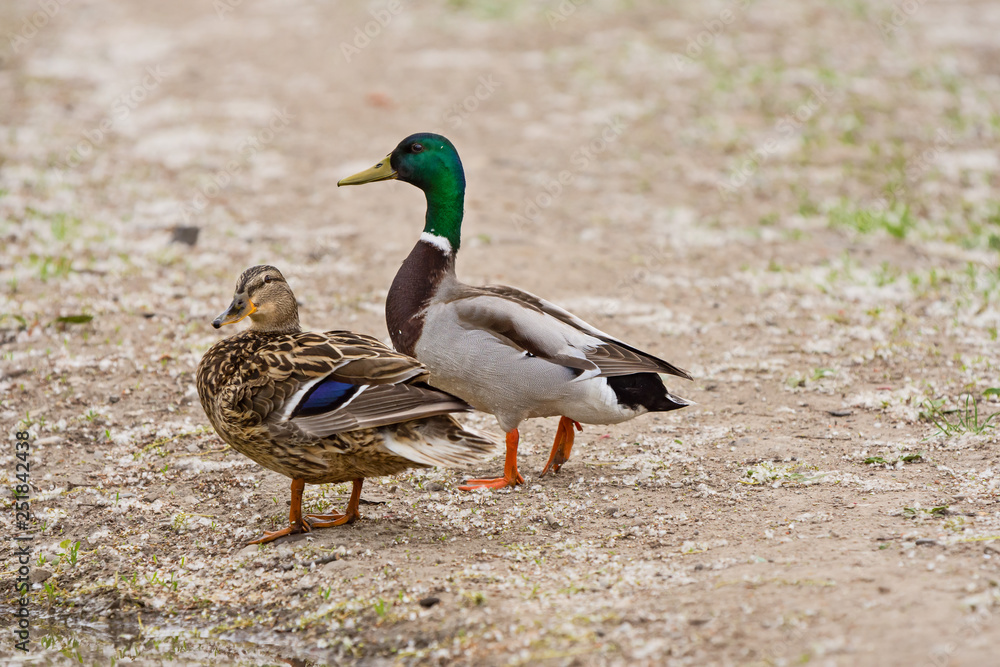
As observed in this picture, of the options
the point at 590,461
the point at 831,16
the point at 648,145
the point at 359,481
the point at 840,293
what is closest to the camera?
the point at 359,481

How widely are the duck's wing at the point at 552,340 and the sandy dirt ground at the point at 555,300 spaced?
1.96 feet

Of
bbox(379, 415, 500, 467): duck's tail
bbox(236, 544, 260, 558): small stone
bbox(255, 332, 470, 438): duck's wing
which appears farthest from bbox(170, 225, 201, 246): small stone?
bbox(379, 415, 500, 467): duck's tail

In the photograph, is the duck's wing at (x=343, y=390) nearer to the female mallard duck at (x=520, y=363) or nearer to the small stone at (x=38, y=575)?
the female mallard duck at (x=520, y=363)

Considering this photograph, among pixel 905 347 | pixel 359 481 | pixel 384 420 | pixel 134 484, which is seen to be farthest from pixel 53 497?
pixel 905 347

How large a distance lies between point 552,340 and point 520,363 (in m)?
0.22

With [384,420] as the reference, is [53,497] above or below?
below

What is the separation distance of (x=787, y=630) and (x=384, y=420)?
5.78 ft

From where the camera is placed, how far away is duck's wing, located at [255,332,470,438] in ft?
13.9

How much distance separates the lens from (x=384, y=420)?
418 centimetres

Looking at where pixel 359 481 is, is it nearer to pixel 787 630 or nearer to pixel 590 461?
pixel 590 461

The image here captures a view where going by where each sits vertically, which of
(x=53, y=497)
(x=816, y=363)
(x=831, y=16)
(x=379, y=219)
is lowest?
(x=53, y=497)

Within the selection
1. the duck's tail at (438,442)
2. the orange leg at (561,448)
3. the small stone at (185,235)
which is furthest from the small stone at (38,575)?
the small stone at (185,235)

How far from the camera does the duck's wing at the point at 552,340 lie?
510 cm

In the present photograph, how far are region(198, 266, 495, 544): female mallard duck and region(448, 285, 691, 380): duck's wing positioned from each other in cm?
71
